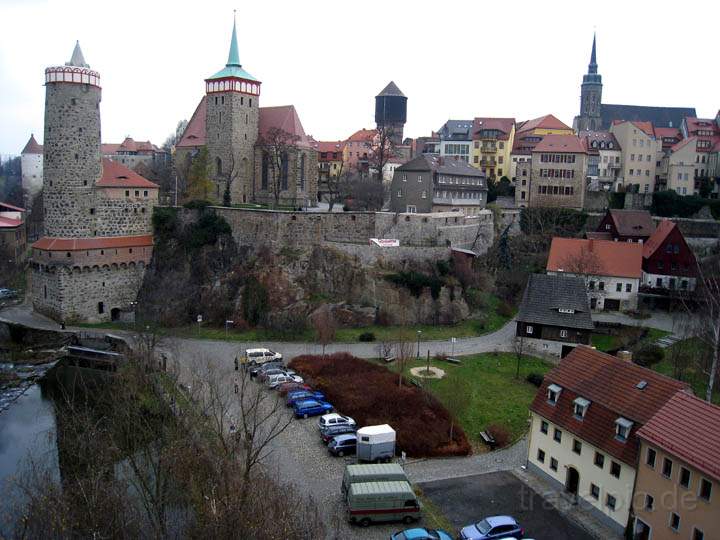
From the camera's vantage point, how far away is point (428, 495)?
21.6 meters

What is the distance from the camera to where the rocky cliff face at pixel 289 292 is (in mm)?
43062

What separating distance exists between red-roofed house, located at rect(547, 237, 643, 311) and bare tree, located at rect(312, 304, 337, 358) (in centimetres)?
1673

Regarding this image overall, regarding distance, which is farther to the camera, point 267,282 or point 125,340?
point 267,282

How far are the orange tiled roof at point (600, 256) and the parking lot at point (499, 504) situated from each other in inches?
981

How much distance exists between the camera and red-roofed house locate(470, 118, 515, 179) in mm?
70875

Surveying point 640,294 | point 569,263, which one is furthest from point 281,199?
point 640,294

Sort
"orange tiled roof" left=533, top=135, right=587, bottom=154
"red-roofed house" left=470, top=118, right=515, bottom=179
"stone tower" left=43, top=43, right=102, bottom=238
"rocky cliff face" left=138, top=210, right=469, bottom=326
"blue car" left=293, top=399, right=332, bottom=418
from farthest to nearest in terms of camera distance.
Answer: "red-roofed house" left=470, top=118, right=515, bottom=179, "orange tiled roof" left=533, top=135, right=587, bottom=154, "stone tower" left=43, top=43, right=102, bottom=238, "rocky cliff face" left=138, top=210, right=469, bottom=326, "blue car" left=293, top=399, right=332, bottom=418

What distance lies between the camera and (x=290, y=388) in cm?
3017

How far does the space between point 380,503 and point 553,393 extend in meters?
8.05

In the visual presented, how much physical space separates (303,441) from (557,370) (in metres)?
10.6

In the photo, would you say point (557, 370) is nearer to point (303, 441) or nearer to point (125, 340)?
point (303, 441)

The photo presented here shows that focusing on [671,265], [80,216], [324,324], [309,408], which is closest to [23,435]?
[309,408]

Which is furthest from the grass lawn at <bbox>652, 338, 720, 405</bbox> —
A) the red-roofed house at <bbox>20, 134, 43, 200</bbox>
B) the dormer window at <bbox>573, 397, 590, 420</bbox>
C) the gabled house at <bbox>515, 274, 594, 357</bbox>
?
the red-roofed house at <bbox>20, 134, 43, 200</bbox>

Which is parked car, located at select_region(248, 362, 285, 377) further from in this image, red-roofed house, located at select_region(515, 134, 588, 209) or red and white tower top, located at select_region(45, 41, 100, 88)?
red-roofed house, located at select_region(515, 134, 588, 209)
